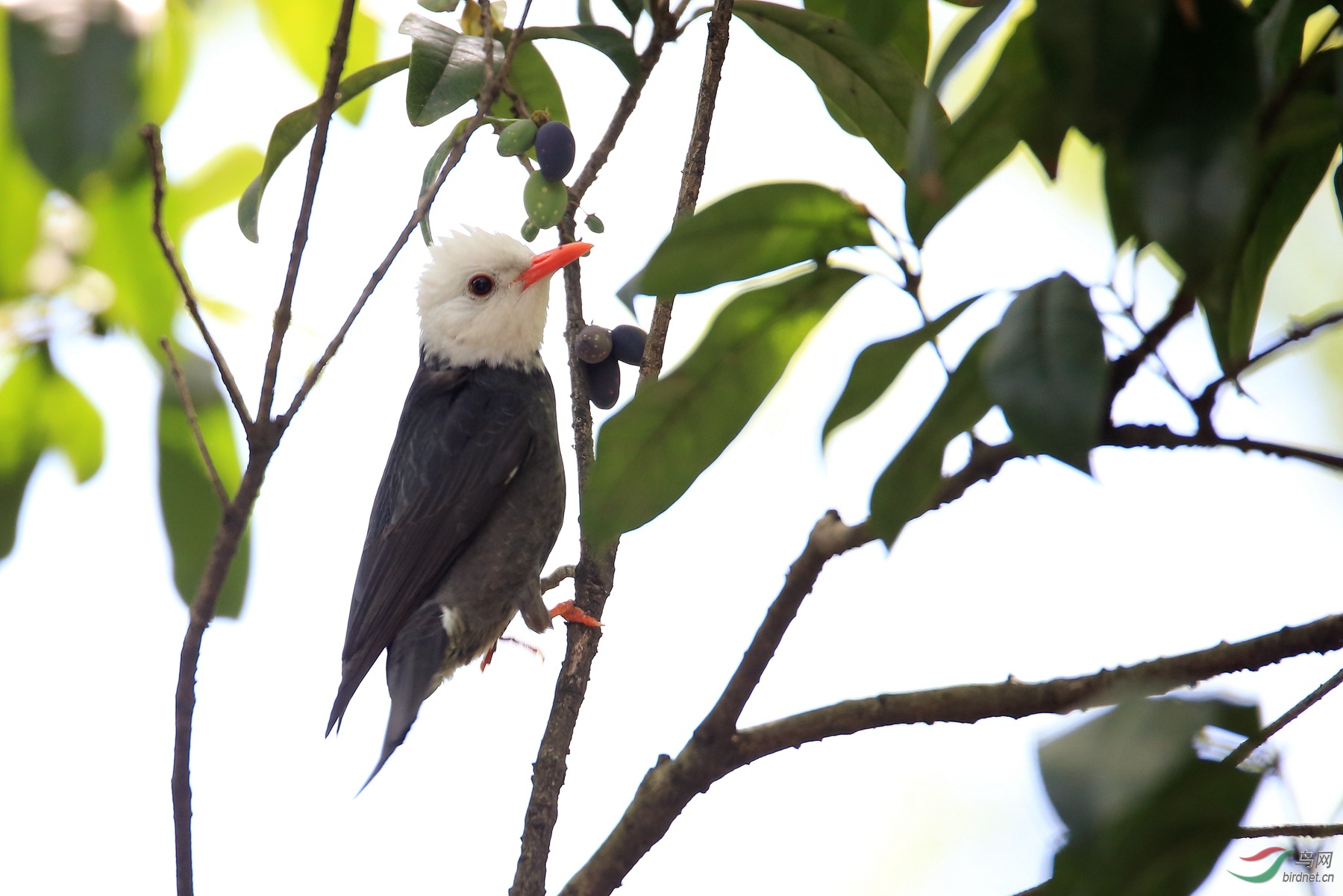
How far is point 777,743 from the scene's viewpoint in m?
1.39

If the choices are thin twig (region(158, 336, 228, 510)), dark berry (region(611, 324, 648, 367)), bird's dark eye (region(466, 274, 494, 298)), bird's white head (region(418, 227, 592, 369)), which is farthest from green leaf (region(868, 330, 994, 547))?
bird's dark eye (region(466, 274, 494, 298))

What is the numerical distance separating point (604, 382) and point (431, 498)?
82cm

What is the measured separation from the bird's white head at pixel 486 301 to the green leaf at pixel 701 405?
2.06 meters

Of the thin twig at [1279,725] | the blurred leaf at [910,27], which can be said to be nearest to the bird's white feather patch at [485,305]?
the blurred leaf at [910,27]

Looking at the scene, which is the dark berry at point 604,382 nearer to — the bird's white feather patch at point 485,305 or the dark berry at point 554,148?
the dark berry at point 554,148

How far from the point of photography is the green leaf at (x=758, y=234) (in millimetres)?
1173

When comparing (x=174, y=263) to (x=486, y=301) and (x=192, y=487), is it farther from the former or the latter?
(x=486, y=301)

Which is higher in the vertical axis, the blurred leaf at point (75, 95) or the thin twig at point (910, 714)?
the blurred leaf at point (75, 95)

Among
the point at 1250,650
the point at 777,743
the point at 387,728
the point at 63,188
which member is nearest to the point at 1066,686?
the point at 1250,650

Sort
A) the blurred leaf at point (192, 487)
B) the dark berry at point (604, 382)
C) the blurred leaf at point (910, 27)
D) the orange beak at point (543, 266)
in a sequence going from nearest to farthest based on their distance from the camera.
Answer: the blurred leaf at point (910, 27)
the blurred leaf at point (192, 487)
the dark berry at point (604, 382)
the orange beak at point (543, 266)

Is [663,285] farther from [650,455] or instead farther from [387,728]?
[387,728]

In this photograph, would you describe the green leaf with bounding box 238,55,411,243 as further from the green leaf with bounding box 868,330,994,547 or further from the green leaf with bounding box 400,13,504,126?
the green leaf with bounding box 868,330,994,547

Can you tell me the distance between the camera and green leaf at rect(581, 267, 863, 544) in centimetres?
122

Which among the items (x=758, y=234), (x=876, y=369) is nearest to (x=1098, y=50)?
(x=876, y=369)
